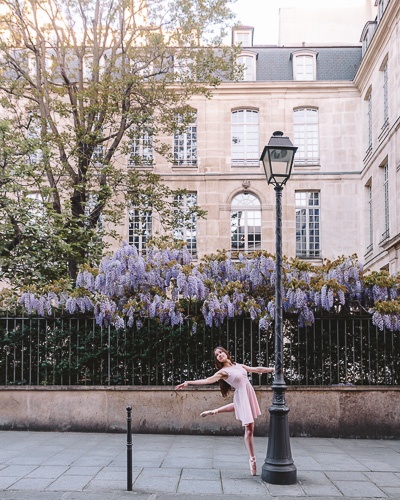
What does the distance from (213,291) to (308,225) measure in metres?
19.1

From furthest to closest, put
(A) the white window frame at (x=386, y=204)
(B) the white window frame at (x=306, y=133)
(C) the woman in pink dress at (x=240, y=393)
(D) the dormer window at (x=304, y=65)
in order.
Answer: (D) the dormer window at (x=304, y=65), (B) the white window frame at (x=306, y=133), (A) the white window frame at (x=386, y=204), (C) the woman in pink dress at (x=240, y=393)

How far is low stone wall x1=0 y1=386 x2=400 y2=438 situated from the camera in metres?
12.5

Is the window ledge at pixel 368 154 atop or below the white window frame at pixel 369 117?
below

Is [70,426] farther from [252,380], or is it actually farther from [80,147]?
[80,147]

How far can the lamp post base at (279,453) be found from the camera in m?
8.40

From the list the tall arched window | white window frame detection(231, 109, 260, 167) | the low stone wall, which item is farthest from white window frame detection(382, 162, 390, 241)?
the low stone wall

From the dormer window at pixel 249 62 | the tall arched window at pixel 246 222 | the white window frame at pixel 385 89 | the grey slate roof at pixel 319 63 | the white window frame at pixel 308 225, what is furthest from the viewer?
the dormer window at pixel 249 62

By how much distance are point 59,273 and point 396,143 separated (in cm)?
1386

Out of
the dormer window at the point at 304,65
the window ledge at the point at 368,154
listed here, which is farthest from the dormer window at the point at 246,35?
the window ledge at the point at 368,154

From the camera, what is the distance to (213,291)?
43.8 feet

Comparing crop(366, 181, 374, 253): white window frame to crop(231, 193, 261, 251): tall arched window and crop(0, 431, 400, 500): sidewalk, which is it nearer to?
crop(231, 193, 261, 251): tall arched window

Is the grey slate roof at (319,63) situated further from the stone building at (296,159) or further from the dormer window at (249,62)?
the dormer window at (249,62)

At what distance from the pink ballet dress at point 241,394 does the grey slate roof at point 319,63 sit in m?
26.1

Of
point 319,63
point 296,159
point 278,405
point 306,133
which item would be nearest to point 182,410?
point 278,405
